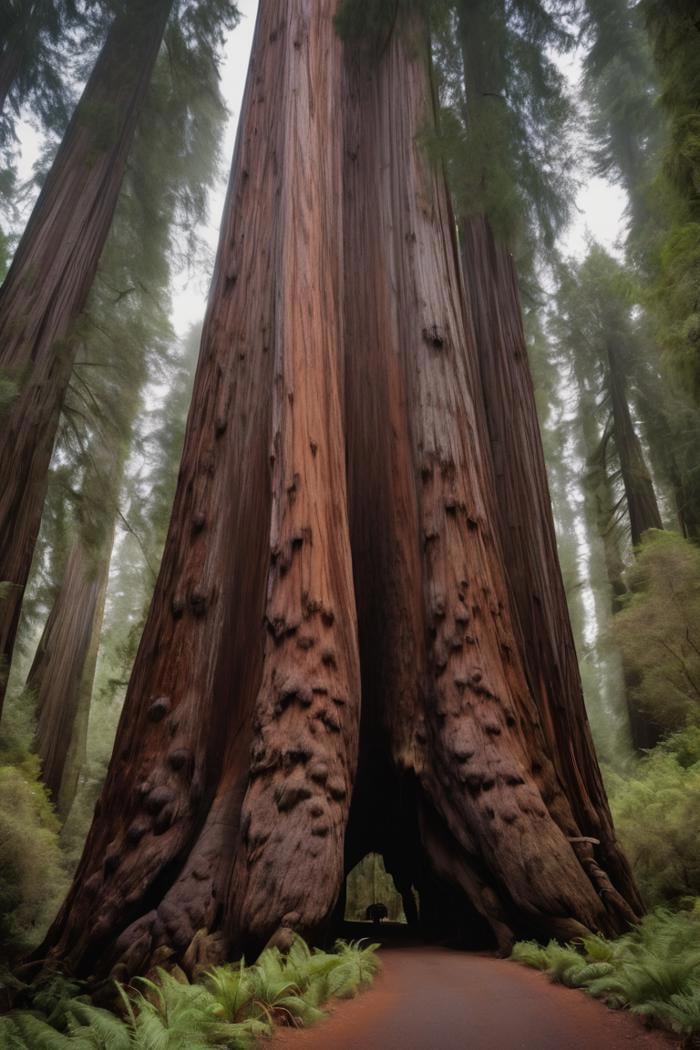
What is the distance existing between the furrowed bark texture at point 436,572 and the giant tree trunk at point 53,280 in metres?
3.31

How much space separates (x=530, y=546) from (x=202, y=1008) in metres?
4.27

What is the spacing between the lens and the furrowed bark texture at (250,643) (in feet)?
9.43

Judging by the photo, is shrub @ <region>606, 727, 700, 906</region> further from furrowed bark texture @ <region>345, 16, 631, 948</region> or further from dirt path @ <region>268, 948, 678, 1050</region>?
dirt path @ <region>268, 948, 678, 1050</region>

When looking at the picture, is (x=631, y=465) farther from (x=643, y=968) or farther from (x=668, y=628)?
(x=643, y=968)

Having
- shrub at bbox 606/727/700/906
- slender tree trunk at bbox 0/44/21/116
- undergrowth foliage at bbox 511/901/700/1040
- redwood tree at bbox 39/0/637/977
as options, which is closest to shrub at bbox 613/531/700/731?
shrub at bbox 606/727/700/906

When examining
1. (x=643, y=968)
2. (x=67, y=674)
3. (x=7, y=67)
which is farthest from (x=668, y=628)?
(x=7, y=67)

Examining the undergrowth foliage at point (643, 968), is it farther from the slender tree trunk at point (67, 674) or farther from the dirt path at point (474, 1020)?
the slender tree trunk at point (67, 674)

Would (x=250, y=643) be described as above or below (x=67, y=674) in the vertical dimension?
below

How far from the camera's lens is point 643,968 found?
7.16ft

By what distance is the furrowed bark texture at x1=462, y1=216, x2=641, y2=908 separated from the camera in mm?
4336

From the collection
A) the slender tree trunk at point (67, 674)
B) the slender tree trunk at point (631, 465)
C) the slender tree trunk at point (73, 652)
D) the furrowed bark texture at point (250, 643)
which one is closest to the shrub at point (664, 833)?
the furrowed bark texture at point (250, 643)

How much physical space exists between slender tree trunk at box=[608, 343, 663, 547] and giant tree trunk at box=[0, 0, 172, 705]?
10175mm

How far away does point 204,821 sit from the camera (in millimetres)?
3342

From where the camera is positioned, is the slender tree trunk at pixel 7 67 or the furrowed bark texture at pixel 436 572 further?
the slender tree trunk at pixel 7 67
